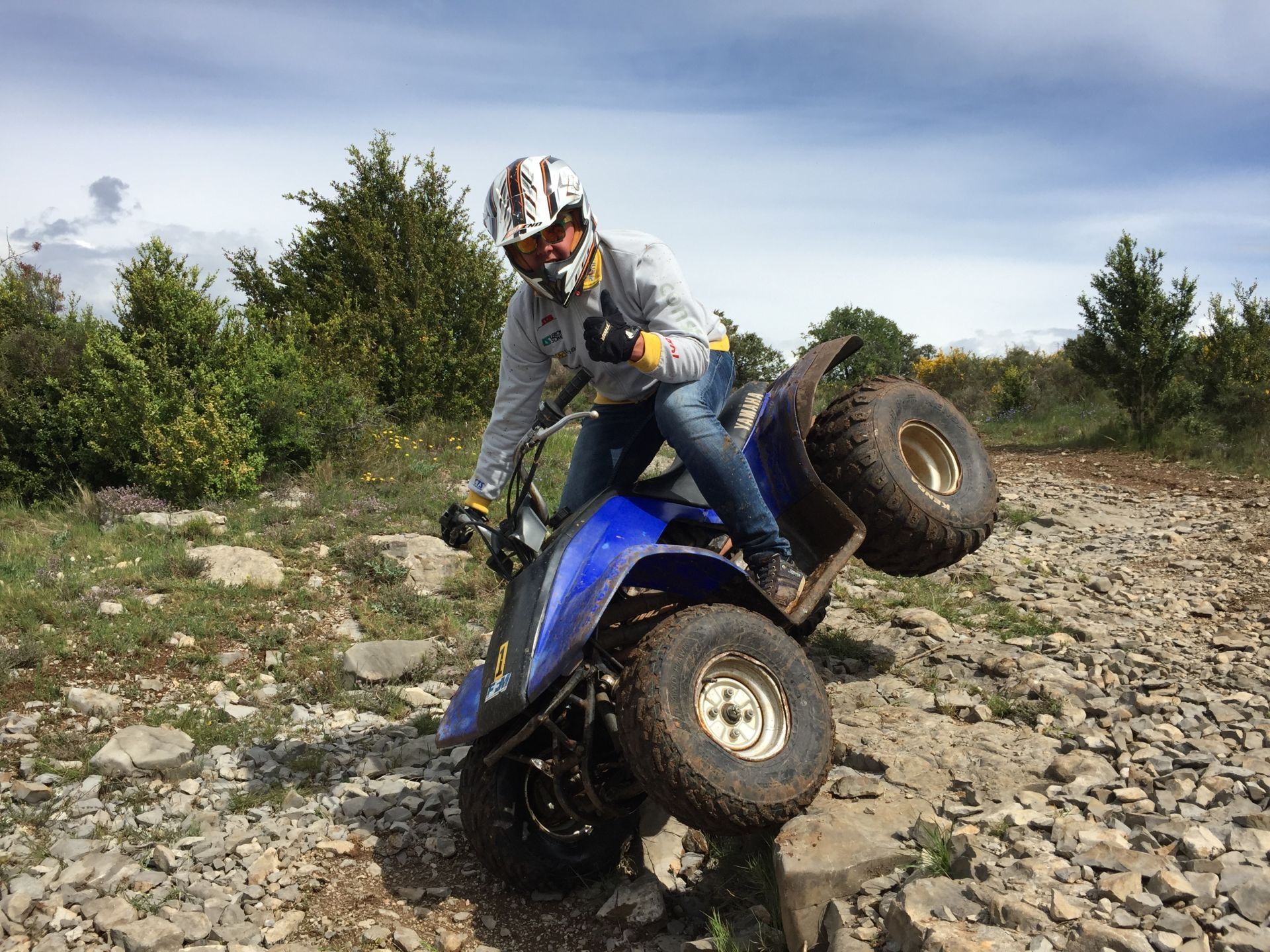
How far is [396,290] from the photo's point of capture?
602 inches

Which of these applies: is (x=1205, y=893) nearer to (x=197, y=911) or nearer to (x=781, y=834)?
(x=781, y=834)

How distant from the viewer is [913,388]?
4.95m

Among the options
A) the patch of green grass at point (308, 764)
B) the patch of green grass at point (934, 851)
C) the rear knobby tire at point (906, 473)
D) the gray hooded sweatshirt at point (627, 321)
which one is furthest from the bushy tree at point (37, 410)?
the patch of green grass at point (934, 851)

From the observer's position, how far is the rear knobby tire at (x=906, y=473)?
178 inches

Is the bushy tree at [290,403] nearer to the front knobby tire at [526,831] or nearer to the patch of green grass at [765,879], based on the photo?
the front knobby tire at [526,831]

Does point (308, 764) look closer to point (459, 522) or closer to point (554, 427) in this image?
→ point (459, 522)

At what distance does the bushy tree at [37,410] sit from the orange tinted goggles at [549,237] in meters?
9.77

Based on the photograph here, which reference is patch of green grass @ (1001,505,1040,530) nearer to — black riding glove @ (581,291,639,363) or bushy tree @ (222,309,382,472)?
black riding glove @ (581,291,639,363)

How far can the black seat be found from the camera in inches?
164

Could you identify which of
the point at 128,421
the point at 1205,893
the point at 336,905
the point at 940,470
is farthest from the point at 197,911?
the point at 128,421

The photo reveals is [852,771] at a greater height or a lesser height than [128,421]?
lesser

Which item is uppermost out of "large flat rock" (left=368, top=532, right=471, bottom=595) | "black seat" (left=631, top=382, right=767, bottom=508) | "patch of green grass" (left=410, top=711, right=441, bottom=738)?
"black seat" (left=631, top=382, right=767, bottom=508)

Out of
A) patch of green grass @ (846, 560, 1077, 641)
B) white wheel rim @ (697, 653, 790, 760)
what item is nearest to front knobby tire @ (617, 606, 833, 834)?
white wheel rim @ (697, 653, 790, 760)

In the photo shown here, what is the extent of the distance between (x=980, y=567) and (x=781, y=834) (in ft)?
14.0
